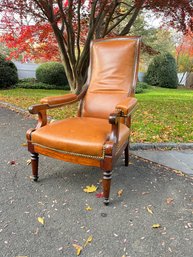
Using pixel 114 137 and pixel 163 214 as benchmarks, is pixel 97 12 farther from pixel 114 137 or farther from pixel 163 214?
pixel 163 214

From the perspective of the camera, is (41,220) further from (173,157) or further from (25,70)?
(25,70)

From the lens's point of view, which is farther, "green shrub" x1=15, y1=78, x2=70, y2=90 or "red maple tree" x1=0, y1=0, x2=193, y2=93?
"green shrub" x1=15, y1=78, x2=70, y2=90

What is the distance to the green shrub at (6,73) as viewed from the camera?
845 cm

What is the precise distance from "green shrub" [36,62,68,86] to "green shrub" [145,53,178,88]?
227 inches

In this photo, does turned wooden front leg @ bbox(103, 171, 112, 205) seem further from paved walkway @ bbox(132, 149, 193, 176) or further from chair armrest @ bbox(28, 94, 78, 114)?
paved walkway @ bbox(132, 149, 193, 176)

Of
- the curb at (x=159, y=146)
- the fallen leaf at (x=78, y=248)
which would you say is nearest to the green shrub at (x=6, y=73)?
the curb at (x=159, y=146)

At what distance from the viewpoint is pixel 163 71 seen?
1295 cm

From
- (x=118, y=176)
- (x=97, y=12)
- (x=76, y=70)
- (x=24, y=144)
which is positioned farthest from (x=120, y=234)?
(x=97, y=12)

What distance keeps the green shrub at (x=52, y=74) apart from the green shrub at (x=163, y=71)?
5777 millimetres

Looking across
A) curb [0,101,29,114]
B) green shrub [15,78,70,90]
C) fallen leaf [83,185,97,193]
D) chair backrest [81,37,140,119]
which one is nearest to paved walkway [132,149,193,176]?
chair backrest [81,37,140,119]

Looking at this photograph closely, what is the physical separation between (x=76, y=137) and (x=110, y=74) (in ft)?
3.31

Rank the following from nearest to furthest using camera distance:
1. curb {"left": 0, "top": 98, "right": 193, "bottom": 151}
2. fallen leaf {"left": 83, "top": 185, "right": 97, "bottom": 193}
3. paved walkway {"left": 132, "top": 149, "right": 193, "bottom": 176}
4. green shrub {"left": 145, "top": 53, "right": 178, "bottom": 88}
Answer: fallen leaf {"left": 83, "top": 185, "right": 97, "bottom": 193} < paved walkway {"left": 132, "top": 149, "right": 193, "bottom": 176} < curb {"left": 0, "top": 98, "right": 193, "bottom": 151} < green shrub {"left": 145, "top": 53, "right": 178, "bottom": 88}

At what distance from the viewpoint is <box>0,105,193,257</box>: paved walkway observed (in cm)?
135

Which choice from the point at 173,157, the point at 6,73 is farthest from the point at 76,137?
the point at 6,73
